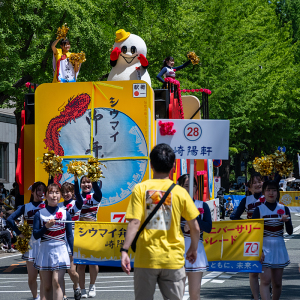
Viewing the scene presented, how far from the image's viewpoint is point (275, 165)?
7805mm

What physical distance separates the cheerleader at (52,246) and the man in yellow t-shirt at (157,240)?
2.25m

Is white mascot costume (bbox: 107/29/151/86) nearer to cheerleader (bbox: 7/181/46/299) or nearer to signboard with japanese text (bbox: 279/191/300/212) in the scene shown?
cheerleader (bbox: 7/181/46/299)

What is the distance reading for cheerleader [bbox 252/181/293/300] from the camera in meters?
7.03

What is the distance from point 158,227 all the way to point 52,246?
254 centimetres

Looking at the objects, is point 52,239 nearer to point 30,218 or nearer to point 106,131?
point 30,218

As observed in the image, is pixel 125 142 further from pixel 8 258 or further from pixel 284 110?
pixel 284 110

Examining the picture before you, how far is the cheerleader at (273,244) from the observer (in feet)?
23.1

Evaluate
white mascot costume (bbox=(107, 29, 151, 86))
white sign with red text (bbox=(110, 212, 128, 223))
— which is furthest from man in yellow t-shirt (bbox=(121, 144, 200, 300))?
white mascot costume (bbox=(107, 29, 151, 86))

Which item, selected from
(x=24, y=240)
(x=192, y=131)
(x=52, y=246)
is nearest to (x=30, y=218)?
(x=24, y=240)

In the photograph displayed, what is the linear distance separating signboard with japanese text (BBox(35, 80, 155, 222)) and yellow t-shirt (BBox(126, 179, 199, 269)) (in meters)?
5.93

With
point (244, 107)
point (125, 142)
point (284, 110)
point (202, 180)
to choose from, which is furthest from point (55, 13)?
point (284, 110)

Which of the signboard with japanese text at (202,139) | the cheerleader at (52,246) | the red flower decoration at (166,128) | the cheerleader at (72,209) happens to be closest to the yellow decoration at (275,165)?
the signboard with japanese text at (202,139)

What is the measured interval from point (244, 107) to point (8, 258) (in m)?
15.8

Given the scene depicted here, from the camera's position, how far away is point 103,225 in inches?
300
